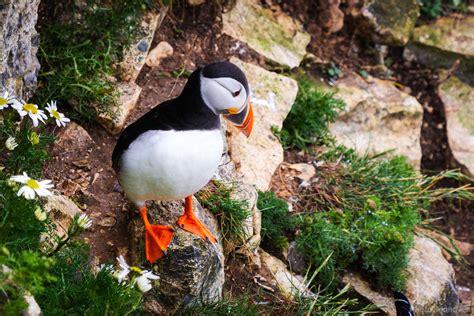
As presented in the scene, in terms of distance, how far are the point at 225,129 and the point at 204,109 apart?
1557 mm

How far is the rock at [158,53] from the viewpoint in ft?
17.4

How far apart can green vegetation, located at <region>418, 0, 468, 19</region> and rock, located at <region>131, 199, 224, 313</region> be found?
4.00 metres

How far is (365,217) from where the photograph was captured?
5.02 metres

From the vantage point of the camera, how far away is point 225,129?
504 cm

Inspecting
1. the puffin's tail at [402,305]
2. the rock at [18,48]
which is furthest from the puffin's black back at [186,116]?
the puffin's tail at [402,305]

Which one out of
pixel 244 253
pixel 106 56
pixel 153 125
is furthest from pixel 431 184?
pixel 153 125

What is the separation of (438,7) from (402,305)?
344cm

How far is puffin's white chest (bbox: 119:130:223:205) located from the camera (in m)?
3.38

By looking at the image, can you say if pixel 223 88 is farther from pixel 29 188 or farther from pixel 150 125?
pixel 29 188

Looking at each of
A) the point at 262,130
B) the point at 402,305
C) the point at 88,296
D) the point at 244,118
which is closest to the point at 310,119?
the point at 262,130

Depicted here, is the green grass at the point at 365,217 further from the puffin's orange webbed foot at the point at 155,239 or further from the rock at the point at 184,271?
the puffin's orange webbed foot at the point at 155,239

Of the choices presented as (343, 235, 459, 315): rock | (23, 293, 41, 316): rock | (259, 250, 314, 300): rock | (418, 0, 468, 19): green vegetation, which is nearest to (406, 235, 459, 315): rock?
(343, 235, 459, 315): rock

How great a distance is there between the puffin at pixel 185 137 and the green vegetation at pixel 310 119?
7.01 feet

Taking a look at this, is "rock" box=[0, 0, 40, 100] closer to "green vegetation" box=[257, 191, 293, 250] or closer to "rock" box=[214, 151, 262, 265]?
"rock" box=[214, 151, 262, 265]
